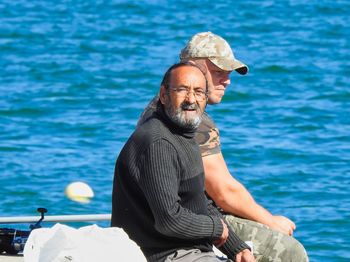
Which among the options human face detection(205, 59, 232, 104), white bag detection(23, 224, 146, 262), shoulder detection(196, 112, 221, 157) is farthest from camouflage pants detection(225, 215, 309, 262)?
white bag detection(23, 224, 146, 262)

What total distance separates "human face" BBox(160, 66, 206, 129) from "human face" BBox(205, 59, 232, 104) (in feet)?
1.90

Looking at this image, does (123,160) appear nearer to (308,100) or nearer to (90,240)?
(90,240)

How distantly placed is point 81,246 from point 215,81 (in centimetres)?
132

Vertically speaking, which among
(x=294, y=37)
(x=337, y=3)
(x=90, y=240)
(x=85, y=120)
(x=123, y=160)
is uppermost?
(x=337, y=3)

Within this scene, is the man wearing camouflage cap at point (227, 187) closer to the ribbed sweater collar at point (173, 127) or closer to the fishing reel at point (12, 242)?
the ribbed sweater collar at point (173, 127)

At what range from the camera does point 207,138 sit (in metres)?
5.37

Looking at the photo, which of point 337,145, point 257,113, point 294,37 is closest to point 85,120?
point 257,113

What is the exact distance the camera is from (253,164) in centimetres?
1325

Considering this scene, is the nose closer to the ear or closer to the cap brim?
the ear

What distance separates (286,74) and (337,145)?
362 centimetres

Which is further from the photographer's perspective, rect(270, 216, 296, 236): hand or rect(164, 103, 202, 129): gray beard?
rect(270, 216, 296, 236): hand

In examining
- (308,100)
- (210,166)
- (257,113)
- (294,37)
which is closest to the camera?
(210,166)

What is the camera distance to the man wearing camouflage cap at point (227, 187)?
539 cm

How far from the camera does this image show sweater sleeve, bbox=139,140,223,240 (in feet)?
15.5
